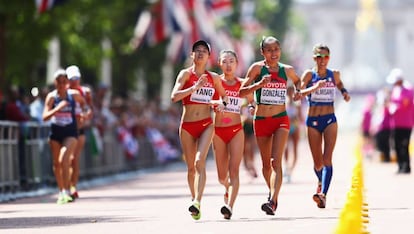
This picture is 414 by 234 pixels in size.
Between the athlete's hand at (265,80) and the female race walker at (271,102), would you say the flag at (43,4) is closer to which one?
the female race walker at (271,102)

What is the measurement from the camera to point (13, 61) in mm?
39031

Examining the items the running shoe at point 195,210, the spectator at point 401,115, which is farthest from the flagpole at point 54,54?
the running shoe at point 195,210

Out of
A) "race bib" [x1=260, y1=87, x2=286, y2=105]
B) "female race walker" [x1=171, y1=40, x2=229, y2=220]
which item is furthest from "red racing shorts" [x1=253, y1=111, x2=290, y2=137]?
"female race walker" [x1=171, y1=40, x2=229, y2=220]

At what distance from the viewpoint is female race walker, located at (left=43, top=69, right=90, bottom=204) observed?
76.5ft

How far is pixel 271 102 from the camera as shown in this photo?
18828 mm

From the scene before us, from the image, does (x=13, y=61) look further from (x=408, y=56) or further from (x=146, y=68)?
(x=408, y=56)

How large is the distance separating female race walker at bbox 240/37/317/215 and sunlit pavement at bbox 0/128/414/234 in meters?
0.71

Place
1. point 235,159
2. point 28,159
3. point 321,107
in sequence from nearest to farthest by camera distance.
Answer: point 235,159 → point 321,107 → point 28,159

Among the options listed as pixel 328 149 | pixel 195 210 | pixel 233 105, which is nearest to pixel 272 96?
pixel 233 105

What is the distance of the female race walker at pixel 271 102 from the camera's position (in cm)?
1859

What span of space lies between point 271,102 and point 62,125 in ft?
18.1

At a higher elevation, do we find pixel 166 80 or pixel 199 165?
pixel 166 80

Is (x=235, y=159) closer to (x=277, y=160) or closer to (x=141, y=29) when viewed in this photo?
(x=277, y=160)

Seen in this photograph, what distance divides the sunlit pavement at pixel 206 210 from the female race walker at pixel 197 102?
0.84 meters
